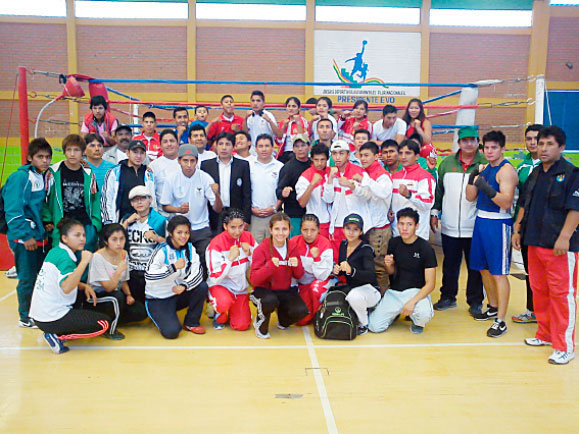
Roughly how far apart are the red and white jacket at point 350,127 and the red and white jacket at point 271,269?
95.2 inches

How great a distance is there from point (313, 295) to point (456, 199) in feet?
5.43

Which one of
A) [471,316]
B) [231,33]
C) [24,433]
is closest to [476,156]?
[471,316]

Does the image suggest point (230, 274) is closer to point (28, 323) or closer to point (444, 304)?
point (28, 323)

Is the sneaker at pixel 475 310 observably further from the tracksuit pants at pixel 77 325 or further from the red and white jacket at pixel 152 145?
the red and white jacket at pixel 152 145

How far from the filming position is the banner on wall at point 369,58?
14.4 metres

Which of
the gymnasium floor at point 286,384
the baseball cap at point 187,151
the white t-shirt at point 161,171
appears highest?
the baseball cap at point 187,151

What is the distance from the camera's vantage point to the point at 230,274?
4.11 m

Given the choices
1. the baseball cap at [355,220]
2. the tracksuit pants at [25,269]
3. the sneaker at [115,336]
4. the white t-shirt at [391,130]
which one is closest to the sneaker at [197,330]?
the sneaker at [115,336]

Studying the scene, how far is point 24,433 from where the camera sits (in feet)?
7.89

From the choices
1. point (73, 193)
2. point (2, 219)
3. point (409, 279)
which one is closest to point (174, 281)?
point (73, 193)

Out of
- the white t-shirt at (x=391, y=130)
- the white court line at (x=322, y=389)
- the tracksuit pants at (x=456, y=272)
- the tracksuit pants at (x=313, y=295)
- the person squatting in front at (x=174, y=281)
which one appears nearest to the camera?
the white court line at (x=322, y=389)

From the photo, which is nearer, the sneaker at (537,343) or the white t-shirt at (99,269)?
the sneaker at (537,343)

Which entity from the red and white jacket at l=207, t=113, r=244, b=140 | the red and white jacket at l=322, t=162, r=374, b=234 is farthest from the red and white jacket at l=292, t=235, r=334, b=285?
the red and white jacket at l=207, t=113, r=244, b=140

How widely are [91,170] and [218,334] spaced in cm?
186
